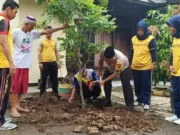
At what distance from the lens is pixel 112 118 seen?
5398 millimetres

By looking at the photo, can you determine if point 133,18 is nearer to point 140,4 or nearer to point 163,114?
point 140,4

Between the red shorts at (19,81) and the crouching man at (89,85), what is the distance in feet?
4.20

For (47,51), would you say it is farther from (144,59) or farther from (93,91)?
(144,59)

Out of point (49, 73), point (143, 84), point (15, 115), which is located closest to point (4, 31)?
point (15, 115)

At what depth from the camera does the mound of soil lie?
5148 mm

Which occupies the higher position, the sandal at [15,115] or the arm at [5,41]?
the arm at [5,41]

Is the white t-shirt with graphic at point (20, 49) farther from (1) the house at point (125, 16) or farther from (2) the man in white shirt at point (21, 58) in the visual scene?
(1) the house at point (125, 16)

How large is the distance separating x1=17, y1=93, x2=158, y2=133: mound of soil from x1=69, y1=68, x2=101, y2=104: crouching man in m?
0.40

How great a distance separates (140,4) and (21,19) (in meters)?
4.39

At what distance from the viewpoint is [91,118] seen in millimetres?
5457

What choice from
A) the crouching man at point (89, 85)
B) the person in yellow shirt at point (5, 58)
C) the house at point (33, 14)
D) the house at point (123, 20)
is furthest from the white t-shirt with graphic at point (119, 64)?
the house at point (123, 20)

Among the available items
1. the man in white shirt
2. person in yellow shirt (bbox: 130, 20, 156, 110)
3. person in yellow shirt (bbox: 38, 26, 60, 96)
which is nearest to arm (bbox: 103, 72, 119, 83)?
person in yellow shirt (bbox: 130, 20, 156, 110)

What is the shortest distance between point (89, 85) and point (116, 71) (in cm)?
90

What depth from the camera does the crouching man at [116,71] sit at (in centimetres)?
614
